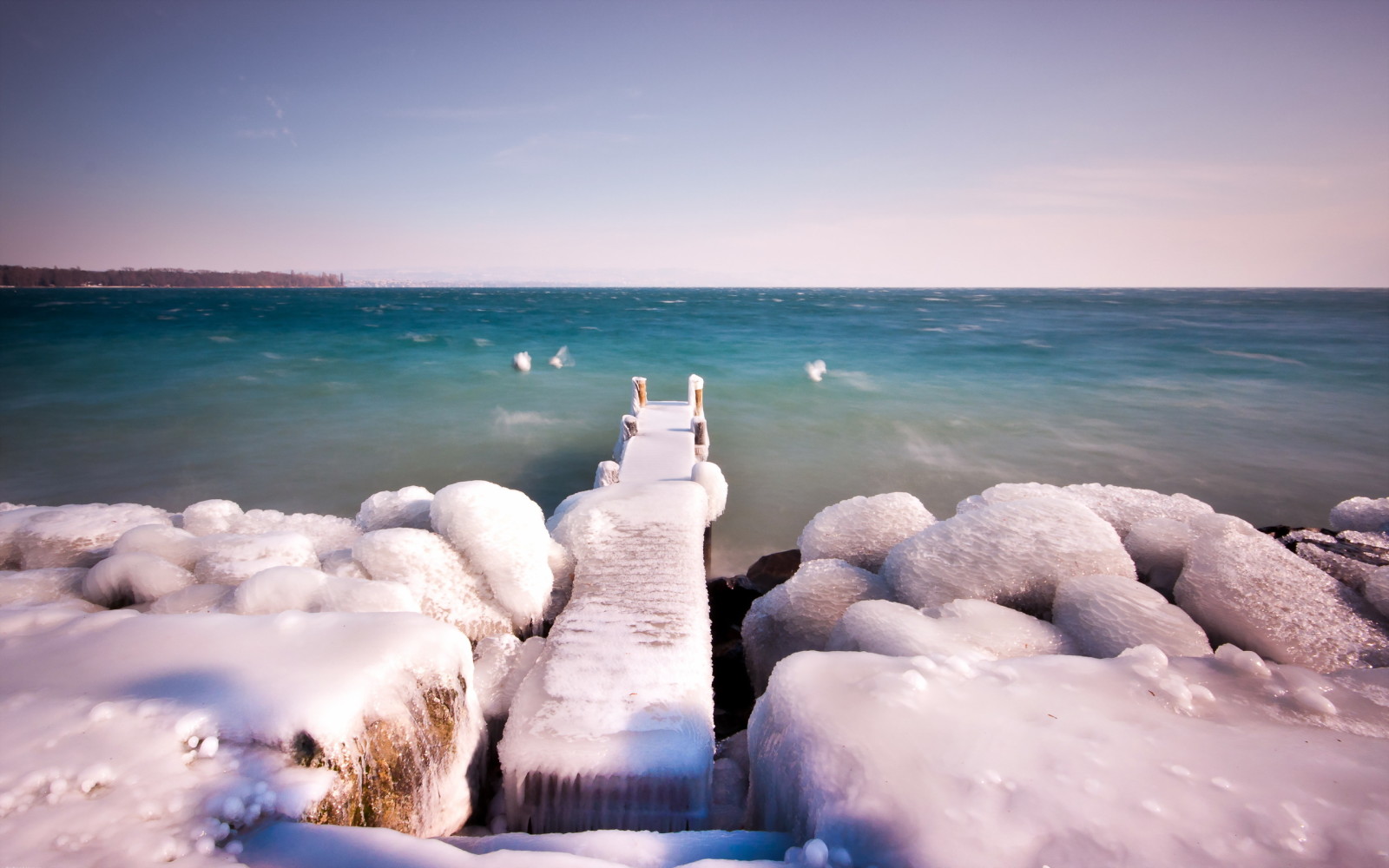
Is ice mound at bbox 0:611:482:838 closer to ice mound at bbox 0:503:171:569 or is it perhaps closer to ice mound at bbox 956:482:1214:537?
ice mound at bbox 0:503:171:569

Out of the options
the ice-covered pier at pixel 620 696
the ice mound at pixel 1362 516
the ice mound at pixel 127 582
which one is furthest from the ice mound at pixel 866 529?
the ice mound at pixel 127 582

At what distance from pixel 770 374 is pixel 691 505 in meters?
14.3

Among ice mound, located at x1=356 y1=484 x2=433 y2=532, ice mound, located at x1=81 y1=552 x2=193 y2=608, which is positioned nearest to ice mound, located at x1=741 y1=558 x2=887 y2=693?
ice mound, located at x1=356 y1=484 x2=433 y2=532

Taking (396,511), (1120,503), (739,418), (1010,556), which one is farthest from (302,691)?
(739,418)

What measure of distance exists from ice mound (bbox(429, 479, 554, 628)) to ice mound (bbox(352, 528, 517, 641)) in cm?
8

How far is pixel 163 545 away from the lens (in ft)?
10.5

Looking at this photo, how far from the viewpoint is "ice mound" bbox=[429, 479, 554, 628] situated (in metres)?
3.38

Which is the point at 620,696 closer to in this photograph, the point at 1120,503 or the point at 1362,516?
the point at 1120,503

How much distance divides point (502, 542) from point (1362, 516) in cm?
712

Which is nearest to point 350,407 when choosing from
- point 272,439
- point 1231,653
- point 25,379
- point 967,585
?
point 272,439

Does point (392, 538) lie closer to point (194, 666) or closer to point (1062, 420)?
point (194, 666)

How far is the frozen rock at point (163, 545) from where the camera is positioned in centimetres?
315

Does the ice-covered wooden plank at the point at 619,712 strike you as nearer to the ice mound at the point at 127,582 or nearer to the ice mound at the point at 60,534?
the ice mound at the point at 127,582

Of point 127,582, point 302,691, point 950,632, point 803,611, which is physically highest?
point 302,691
